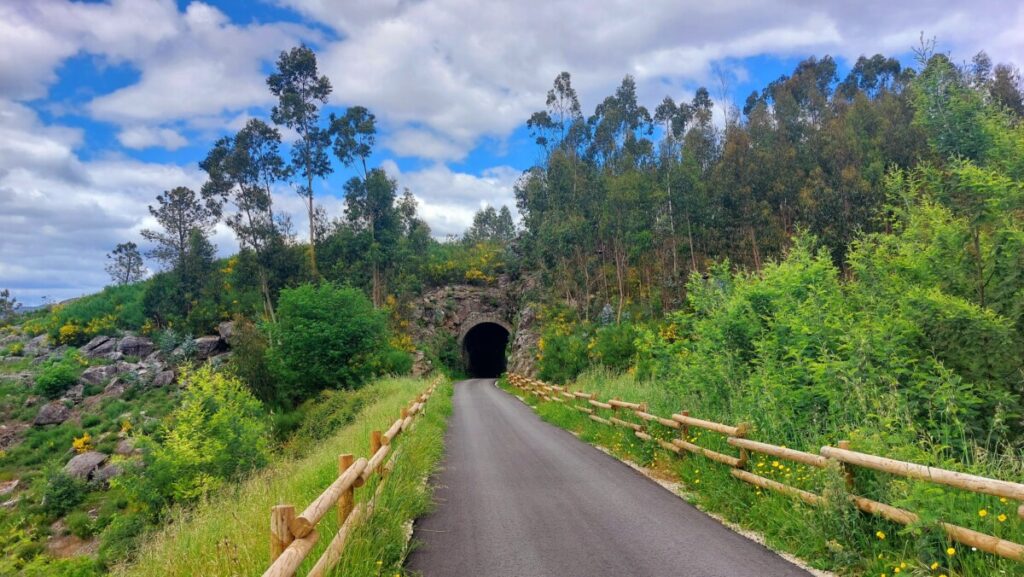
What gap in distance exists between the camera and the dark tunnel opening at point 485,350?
2489 inches

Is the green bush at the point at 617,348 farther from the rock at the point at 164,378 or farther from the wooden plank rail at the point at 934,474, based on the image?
the rock at the point at 164,378

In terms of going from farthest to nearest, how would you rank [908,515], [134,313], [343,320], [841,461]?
[134,313]
[343,320]
[841,461]
[908,515]

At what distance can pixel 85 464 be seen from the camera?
30531mm

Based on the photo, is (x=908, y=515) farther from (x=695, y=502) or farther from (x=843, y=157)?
(x=843, y=157)

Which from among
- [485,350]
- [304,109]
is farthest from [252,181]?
[485,350]

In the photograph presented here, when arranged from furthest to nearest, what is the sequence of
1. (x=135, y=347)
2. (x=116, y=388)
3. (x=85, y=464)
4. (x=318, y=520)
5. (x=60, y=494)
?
(x=135, y=347)
(x=116, y=388)
(x=85, y=464)
(x=60, y=494)
(x=318, y=520)

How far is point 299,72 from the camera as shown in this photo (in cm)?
4919

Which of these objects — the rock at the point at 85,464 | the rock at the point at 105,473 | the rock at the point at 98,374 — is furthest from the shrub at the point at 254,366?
the rock at the point at 98,374

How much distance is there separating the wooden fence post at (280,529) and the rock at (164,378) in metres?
50.1

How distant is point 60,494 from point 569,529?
3048 centimetres

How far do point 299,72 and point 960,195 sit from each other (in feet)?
168

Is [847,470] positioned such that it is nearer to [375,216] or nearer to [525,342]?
A: [525,342]

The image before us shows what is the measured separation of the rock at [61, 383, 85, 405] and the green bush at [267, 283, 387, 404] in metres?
22.8

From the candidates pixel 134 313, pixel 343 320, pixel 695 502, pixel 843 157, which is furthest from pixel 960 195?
pixel 134 313
